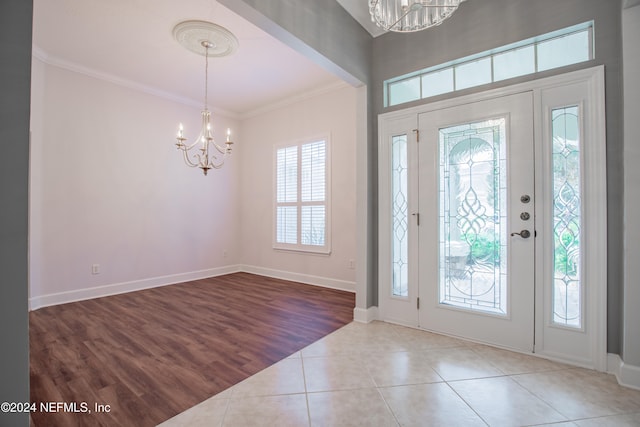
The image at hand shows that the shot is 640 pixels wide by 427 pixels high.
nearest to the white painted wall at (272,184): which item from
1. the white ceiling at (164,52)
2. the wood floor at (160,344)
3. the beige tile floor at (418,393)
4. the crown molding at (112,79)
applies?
the white ceiling at (164,52)

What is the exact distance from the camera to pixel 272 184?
5543 mm

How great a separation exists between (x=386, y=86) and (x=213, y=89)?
2.89 meters

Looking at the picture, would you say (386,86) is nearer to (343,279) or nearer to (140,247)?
(343,279)

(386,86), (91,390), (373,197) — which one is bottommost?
(91,390)

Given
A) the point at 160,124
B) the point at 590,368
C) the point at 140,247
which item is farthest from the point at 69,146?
the point at 590,368

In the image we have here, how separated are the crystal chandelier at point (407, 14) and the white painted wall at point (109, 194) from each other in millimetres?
4062

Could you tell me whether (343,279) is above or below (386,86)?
below

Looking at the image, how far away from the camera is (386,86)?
10.7 feet

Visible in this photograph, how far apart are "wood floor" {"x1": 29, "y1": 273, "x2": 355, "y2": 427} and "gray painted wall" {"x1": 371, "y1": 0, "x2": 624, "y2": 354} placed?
7.45 feet

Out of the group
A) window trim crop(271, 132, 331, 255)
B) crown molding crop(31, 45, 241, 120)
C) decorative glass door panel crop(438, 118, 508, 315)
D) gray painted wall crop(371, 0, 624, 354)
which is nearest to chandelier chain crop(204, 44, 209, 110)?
crown molding crop(31, 45, 241, 120)

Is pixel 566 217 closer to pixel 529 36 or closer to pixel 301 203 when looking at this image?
pixel 529 36

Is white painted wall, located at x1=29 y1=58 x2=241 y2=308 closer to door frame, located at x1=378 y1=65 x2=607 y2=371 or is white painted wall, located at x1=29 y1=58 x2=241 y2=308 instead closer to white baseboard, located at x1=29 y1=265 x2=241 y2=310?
white baseboard, located at x1=29 y1=265 x2=241 y2=310

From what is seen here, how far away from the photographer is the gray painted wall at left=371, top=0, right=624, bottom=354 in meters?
2.10

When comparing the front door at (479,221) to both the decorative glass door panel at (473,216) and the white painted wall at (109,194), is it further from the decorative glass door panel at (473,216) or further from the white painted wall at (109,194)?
the white painted wall at (109,194)
